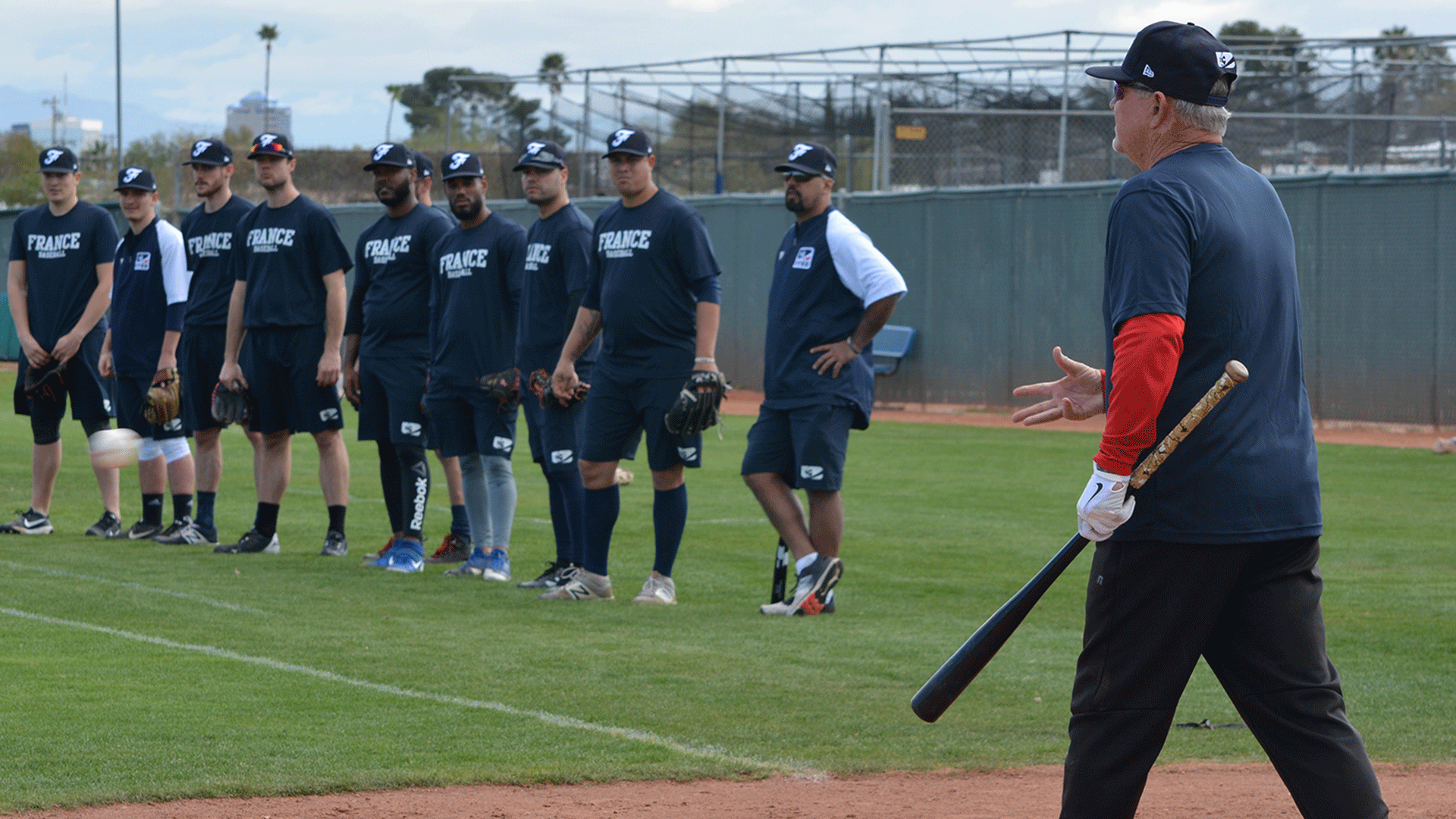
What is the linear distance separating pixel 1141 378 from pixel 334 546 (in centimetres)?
751

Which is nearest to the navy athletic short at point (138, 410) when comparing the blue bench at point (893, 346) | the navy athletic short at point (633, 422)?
the navy athletic short at point (633, 422)

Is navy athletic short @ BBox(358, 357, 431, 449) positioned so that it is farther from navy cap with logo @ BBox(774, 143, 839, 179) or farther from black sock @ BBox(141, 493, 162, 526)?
navy cap with logo @ BBox(774, 143, 839, 179)

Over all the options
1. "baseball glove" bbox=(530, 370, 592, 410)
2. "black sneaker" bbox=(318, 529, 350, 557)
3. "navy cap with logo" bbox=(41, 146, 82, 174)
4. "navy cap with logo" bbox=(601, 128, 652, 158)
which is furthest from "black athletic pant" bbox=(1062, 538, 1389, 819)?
"navy cap with logo" bbox=(41, 146, 82, 174)

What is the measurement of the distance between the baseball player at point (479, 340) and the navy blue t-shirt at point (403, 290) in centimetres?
24

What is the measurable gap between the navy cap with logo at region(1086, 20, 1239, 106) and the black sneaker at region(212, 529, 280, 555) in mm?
7555

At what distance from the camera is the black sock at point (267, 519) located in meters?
9.89

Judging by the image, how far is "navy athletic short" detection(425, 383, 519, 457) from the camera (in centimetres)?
915

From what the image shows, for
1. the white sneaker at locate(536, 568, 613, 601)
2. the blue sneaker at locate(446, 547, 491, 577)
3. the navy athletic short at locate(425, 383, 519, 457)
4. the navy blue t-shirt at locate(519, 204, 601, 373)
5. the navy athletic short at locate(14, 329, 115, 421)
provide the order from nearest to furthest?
1. the white sneaker at locate(536, 568, 613, 601)
2. the navy blue t-shirt at locate(519, 204, 601, 373)
3. the navy athletic short at locate(425, 383, 519, 457)
4. the blue sneaker at locate(446, 547, 491, 577)
5. the navy athletic short at locate(14, 329, 115, 421)

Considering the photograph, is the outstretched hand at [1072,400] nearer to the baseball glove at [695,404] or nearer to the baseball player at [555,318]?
the baseball glove at [695,404]

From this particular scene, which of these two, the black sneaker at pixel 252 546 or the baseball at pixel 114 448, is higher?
the baseball at pixel 114 448

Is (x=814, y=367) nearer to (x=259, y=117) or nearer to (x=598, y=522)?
(x=598, y=522)

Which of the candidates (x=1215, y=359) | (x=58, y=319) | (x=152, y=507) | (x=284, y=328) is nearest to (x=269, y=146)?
(x=284, y=328)

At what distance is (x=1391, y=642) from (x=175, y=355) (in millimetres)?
7562

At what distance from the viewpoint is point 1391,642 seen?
7449 millimetres
